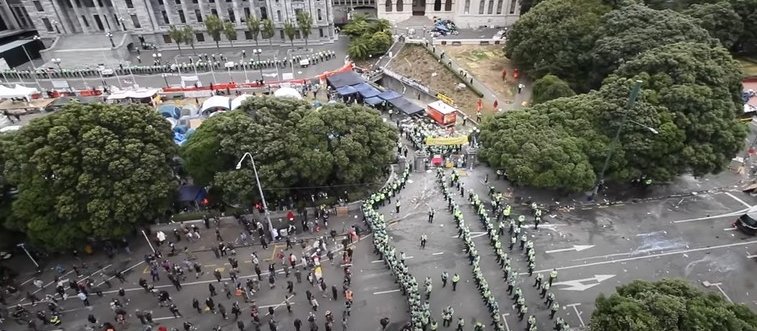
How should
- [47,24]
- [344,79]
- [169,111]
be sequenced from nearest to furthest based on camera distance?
[169,111]
[344,79]
[47,24]

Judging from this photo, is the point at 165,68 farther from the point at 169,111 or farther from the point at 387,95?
the point at 387,95

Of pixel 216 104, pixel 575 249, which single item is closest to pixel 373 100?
pixel 216 104

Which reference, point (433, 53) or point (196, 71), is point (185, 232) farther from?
point (433, 53)

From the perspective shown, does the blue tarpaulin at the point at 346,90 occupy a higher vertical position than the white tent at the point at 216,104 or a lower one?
lower

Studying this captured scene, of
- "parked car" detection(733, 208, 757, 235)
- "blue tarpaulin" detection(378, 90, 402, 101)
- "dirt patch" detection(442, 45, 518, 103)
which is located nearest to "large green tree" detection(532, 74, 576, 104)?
"dirt patch" detection(442, 45, 518, 103)

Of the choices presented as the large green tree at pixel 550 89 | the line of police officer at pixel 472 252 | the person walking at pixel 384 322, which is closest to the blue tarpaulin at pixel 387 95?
the line of police officer at pixel 472 252

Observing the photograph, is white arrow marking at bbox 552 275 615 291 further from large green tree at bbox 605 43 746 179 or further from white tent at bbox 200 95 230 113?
white tent at bbox 200 95 230 113

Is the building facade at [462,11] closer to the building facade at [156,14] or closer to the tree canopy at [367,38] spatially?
the tree canopy at [367,38]
